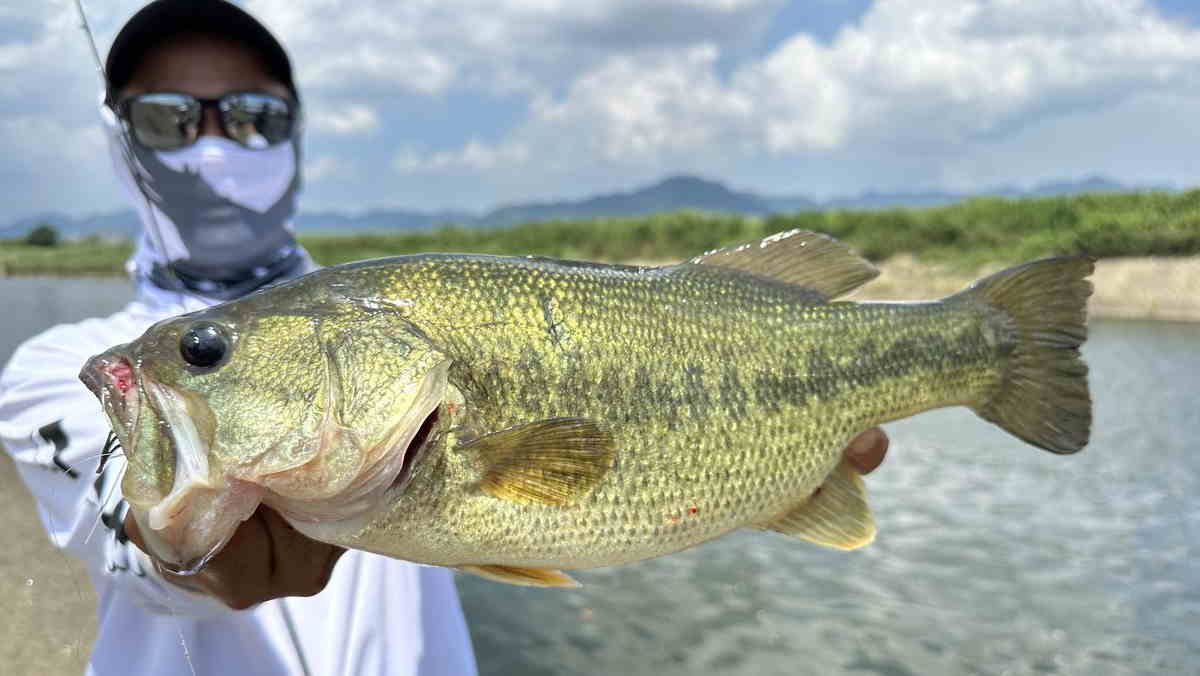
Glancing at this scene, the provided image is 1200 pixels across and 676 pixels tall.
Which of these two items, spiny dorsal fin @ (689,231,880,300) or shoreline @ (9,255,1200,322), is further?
shoreline @ (9,255,1200,322)

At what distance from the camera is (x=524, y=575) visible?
5.99ft

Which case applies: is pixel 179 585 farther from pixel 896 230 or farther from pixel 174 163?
pixel 896 230

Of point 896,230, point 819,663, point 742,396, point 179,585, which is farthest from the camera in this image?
point 896,230

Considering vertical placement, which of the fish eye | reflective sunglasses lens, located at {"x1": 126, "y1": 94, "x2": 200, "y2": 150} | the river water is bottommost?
the river water

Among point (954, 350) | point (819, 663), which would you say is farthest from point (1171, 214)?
point (954, 350)

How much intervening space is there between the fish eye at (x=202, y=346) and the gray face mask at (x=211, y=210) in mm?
1386

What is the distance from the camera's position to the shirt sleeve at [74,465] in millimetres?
1860

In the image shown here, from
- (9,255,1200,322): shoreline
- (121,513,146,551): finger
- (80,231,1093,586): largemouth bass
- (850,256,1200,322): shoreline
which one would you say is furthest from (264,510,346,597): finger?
(850,256,1200,322): shoreline

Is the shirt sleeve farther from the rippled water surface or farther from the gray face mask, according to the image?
the rippled water surface

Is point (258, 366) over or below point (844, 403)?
over

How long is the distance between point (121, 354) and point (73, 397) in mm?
883

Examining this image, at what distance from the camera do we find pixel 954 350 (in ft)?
8.01

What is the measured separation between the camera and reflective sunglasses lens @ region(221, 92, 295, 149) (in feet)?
9.27

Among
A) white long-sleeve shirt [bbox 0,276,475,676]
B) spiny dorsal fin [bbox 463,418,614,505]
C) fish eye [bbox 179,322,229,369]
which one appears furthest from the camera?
white long-sleeve shirt [bbox 0,276,475,676]
